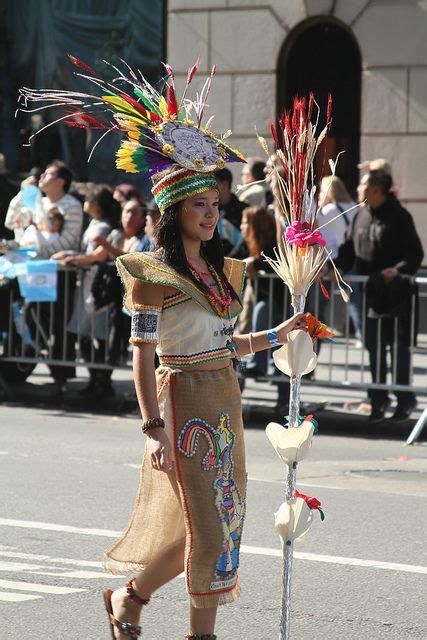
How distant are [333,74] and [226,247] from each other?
23.9ft

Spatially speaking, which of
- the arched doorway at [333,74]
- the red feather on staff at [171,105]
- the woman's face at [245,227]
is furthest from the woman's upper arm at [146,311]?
the arched doorway at [333,74]

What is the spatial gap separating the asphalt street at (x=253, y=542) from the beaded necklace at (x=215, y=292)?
136cm

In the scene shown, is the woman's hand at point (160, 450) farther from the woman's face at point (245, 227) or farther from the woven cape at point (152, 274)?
the woman's face at point (245, 227)

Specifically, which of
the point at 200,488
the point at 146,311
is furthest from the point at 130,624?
the point at 146,311

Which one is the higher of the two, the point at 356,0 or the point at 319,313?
the point at 356,0

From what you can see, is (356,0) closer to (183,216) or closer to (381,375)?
(381,375)

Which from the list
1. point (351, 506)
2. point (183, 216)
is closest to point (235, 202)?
point (351, 506)

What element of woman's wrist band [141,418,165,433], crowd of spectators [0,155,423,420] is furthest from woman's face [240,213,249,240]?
woman's wrist band [141,418,165,433]

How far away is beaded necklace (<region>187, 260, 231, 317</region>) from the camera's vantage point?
4867mm

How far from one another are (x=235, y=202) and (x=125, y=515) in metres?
5.59

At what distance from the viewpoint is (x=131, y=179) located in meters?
19.7

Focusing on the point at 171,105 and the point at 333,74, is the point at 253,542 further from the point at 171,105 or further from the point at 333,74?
the point at 333,74

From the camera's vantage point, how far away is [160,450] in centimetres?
462

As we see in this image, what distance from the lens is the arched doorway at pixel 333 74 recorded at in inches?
728
